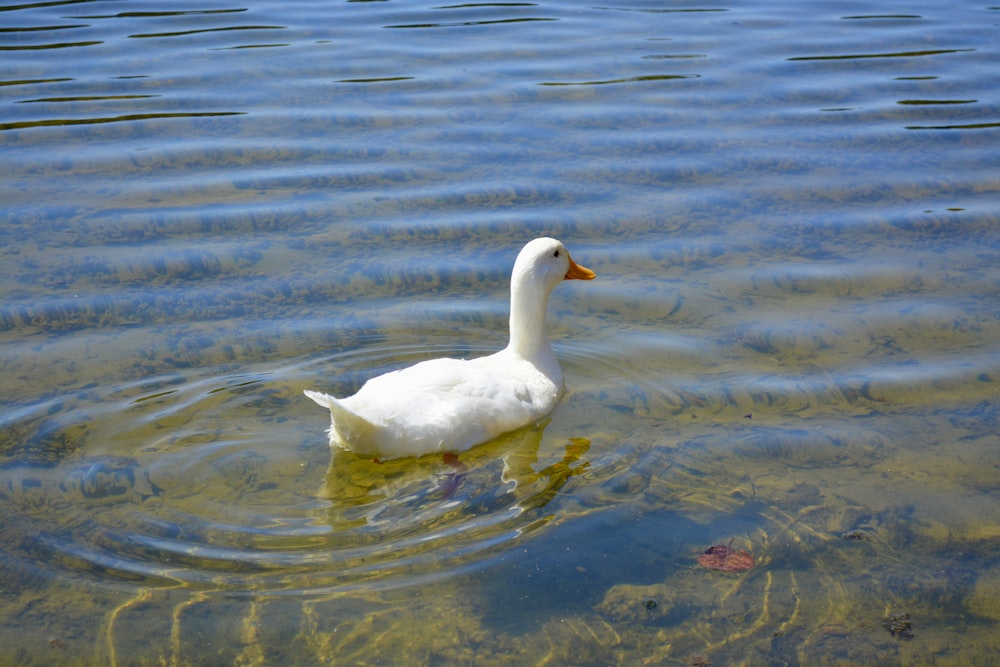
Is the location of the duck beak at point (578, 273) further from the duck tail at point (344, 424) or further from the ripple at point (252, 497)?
the duck tail at point (344, 424)

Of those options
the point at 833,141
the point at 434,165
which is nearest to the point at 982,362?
the point at 833,141

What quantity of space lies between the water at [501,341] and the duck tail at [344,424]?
0.18m

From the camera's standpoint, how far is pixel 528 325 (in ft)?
20.4

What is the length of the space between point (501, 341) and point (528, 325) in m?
0.63

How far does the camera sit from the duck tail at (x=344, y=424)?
5.11 metres

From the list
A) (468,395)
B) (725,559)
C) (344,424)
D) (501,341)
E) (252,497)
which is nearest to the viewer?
(725,559)

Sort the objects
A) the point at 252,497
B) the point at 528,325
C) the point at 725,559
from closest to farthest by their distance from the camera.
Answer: the point at 725,559 → the point at 252,497 → the point at 528,325

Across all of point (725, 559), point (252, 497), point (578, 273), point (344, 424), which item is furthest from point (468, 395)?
point (725, 559)

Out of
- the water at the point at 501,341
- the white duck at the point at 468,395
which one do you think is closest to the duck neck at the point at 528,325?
the white duck at the point at 468,395

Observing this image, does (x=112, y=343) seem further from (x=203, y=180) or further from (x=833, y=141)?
(x=833, y=141)

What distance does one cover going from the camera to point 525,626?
13.9ft

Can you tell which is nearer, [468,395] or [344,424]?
[344,424]

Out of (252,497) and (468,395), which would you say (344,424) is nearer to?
(252,497)

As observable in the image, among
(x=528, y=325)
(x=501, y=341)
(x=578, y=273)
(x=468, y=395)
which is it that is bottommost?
(x=501, y=341)
